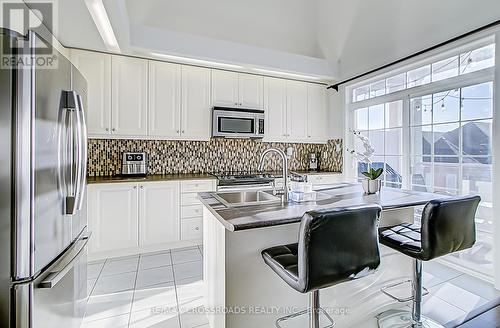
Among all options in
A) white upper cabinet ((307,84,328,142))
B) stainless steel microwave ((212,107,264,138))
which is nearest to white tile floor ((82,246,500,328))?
stainless steel microwave ((212,107,264,138))

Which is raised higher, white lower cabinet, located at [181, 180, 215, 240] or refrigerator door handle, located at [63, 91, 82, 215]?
refrigerator door handle, located at [63, 91, 82, 215]

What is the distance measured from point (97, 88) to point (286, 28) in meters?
3.10

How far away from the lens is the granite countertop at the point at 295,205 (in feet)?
4.20

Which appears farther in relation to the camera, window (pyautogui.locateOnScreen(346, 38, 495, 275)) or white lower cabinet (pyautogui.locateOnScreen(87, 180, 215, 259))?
white lower cabinet (pyautogui.locateOnScreen(87, 180, 215, 259))

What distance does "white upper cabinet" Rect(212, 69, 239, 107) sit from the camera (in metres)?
3.77

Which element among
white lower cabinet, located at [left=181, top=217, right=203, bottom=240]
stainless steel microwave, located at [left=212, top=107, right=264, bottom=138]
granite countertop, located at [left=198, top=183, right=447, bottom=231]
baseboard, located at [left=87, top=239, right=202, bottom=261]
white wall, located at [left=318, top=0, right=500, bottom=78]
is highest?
white wall, located at [left=318, top=0, right=500, bottom=78]

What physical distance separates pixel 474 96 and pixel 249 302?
9.46ft

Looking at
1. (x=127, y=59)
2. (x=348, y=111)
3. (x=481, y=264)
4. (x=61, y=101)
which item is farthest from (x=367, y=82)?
(x=61, y=101)

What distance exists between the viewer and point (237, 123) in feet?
12.6

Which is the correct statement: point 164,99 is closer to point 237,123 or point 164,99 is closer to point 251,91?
point 237,123

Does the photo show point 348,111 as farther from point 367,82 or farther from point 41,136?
point 41,136

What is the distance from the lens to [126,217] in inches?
120

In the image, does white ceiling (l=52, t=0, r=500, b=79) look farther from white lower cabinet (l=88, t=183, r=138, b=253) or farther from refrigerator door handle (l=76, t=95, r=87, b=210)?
white lower cabinet (l=88, t=183, r=138, b=253)

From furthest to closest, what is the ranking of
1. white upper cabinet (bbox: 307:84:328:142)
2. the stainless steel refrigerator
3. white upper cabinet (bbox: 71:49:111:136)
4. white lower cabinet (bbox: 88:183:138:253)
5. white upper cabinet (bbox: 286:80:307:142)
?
white upper cabinet (bbox: 307:84:328:142) < white upper cabinet (bbox: 286:80:307:142) < white upper cabinet (bbox: 71:49:111:136) < white lower cabinet (bbox: 88:183:138:253) < the stainless steel refrigerator
